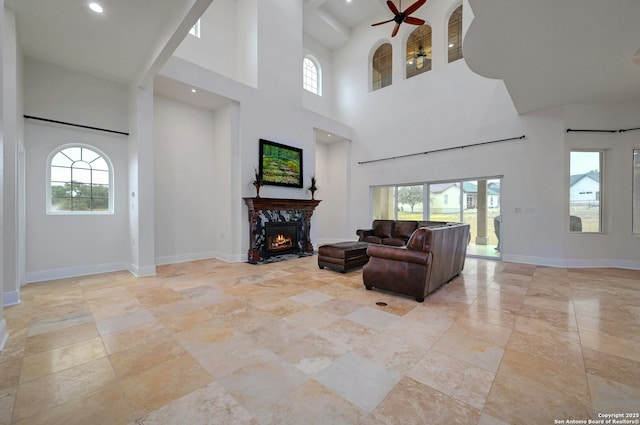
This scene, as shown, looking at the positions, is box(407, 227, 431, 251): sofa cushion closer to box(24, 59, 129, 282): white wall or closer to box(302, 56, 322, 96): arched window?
box(24, 59, 129, 282): white wall

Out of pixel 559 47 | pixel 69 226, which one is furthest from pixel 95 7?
pixel 559 47

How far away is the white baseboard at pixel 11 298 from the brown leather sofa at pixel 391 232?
6.27 metres

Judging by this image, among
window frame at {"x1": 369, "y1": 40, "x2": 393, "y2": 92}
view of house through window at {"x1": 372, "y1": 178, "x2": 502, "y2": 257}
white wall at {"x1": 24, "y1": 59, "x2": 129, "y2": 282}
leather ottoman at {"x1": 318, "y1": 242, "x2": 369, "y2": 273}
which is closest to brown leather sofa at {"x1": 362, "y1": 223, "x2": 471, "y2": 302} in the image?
leather ottoman at {"x1": 318, "y1": 242, "x2": 369, "y2": 273}

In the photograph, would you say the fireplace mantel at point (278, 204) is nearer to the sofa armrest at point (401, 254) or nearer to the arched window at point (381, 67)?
the sofa armrest at point (401, 254)

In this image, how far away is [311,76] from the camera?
9.40 m

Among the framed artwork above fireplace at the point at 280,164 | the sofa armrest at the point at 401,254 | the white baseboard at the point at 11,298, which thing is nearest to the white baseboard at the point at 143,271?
Answer: the white baseboard at the point at 11,298

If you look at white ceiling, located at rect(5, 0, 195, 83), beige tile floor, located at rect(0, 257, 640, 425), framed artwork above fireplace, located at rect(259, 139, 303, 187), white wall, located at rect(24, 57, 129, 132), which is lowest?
beige tile floor, located at rect(0, 257, 640, 425)

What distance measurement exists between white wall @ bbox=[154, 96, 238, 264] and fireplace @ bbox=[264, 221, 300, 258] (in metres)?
0.86

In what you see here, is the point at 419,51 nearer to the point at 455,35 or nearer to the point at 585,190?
the point at 455,35

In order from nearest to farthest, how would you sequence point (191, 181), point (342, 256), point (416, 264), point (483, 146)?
point (416, 264), point (342, 256), point (191, 181), point (483, 146)

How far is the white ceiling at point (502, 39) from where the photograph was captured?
301 cm

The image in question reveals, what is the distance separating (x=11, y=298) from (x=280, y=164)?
5005 mm

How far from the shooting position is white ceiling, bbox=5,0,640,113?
3.01m

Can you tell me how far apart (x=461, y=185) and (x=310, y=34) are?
22.9 ft
